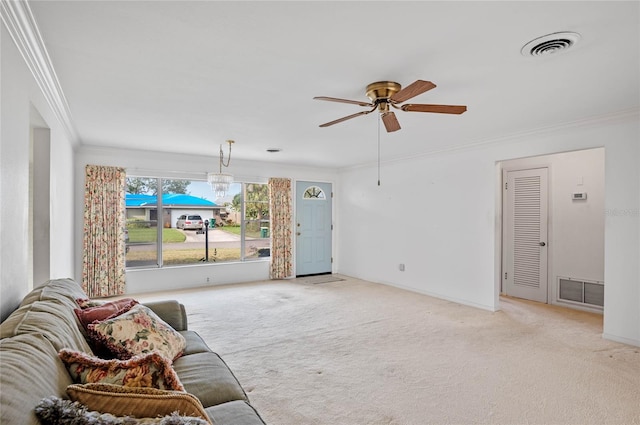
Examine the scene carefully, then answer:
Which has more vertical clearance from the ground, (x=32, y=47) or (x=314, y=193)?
(x=32, y=47)

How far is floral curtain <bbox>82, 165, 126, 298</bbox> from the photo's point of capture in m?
5.17

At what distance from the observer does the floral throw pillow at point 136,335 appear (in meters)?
1.75

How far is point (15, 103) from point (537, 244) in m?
6.17

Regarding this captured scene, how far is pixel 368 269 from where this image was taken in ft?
22.6

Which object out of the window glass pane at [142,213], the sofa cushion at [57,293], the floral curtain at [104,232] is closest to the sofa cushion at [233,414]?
the sofa cushion at [57,293]

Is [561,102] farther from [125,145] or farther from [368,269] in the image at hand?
[125,145]

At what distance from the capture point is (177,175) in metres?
6.00

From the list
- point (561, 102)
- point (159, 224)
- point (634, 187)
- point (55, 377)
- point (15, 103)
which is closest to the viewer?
point (55, 377)

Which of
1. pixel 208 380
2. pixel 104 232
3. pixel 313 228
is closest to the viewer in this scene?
pixel 208 380

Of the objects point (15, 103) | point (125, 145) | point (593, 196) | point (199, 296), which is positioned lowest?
point (199, 296)

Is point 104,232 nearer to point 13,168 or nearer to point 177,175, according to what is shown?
point 177,175

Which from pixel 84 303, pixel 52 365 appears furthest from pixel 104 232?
pixel 52 365

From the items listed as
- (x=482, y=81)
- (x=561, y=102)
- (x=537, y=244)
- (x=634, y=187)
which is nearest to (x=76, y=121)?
(x=482, y=81)

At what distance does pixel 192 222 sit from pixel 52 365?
20.8ft
